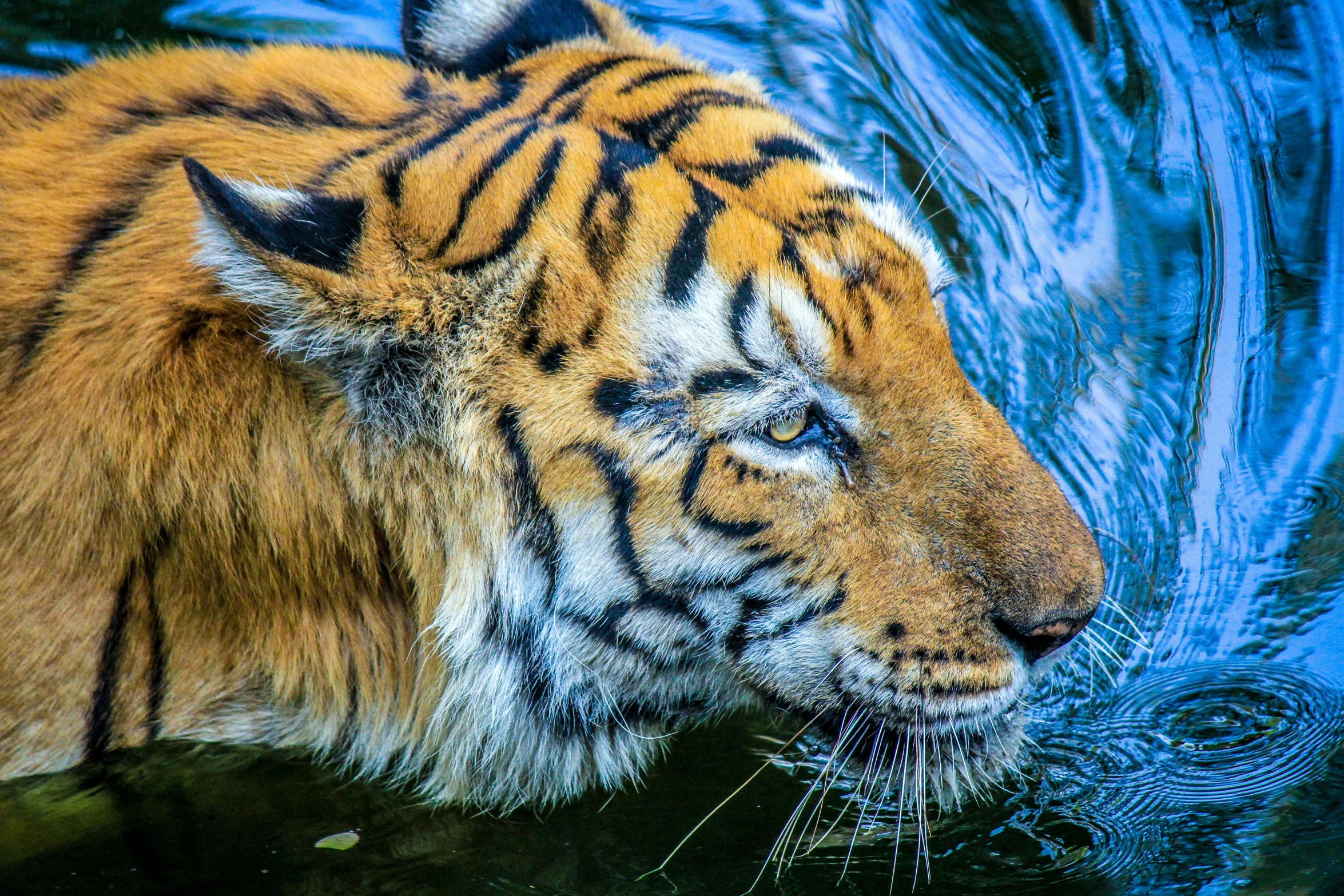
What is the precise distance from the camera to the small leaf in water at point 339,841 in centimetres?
277

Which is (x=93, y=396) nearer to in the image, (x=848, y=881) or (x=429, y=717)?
(x=429, y=717)

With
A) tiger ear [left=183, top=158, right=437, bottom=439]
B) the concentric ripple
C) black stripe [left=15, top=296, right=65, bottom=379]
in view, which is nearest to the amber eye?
tiger ear [left=183, top=158, right=437, bottom=439]

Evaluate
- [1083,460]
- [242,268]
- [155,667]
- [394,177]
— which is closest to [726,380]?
[394,177]

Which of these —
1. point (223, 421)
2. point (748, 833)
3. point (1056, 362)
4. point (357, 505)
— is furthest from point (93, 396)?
point (1056, 362)

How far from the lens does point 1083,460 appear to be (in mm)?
3871

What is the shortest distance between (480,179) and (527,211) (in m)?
0.12

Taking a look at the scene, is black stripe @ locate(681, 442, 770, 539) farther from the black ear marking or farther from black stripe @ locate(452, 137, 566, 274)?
the black ear marking

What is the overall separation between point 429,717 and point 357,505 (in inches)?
20.4

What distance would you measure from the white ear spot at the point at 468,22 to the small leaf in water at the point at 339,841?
183 centimetres

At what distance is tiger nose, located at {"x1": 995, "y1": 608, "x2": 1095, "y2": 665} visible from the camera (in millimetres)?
2377

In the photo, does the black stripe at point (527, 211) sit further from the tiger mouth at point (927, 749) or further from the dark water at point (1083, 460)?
the dark water at point (1083, 460)

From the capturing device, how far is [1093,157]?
4.75 meters

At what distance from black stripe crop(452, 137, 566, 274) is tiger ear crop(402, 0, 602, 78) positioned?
61 centimetres

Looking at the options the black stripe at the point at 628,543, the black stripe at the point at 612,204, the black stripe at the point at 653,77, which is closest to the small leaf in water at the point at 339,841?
the black stripe at the point at 628,543
